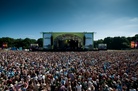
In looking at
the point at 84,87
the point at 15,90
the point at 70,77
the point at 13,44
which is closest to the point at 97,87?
the point at 84,87

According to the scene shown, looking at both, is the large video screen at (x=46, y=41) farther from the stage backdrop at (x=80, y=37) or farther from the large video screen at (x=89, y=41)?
the large video screen at (x=89, y=41)

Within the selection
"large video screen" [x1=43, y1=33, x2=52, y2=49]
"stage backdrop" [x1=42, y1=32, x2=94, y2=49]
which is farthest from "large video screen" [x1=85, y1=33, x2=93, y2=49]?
"large video screen" [x1=43, y1=33, x2=52, y2=49]

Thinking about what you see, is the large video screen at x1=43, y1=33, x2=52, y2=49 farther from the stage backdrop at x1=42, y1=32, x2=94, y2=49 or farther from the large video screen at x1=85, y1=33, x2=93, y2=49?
the large video screen at x1=85, y1=33, x2=93, y2=49

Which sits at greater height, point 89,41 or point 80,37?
point 80,37

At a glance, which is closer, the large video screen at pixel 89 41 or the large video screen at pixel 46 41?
the large video screen at pixel 46 41

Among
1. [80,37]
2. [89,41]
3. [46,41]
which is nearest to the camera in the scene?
[46,41]

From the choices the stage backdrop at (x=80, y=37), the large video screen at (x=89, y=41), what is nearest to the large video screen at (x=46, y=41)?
the stage backdrop at (x=80, y=37)

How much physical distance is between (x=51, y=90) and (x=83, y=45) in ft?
125

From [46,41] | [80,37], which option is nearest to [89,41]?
[80,37]

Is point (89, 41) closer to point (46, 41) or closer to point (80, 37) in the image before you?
point (80, 37)

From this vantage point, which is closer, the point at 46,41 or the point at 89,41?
the point at 46,41

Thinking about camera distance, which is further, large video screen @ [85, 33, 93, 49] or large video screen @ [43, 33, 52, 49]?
large video screen @ [85, 33, 93, 49]

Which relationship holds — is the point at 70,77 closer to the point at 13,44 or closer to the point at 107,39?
the point at 107,39

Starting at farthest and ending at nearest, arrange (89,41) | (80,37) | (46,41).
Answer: (80,37) → (89,41) → (46,41)
